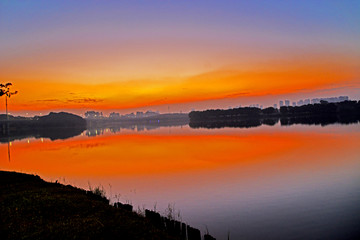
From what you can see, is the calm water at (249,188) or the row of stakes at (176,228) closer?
the row of stakes at (176,228)

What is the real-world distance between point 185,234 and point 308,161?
113ft

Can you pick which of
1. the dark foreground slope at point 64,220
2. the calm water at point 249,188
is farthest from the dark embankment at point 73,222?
the calm water at point 249,188

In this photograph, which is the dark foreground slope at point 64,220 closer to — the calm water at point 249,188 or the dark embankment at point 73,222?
the dark embankment at point 73,222

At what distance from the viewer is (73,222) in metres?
15.3

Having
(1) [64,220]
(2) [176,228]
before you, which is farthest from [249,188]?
(1) [64,220]

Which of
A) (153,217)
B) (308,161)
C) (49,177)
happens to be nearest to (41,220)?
(153,217)

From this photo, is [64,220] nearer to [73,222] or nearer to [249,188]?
[73,222]

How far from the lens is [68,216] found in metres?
16.7

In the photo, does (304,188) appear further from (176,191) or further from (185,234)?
(185,234)

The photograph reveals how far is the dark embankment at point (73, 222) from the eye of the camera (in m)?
13.8

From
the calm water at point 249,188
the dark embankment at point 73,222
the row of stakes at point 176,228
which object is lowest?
the calm water at point 249,188

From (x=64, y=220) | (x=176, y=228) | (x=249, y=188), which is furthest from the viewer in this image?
(x=249, y=188)

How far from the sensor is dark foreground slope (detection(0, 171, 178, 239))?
13742 mm

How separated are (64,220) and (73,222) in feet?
2.91
